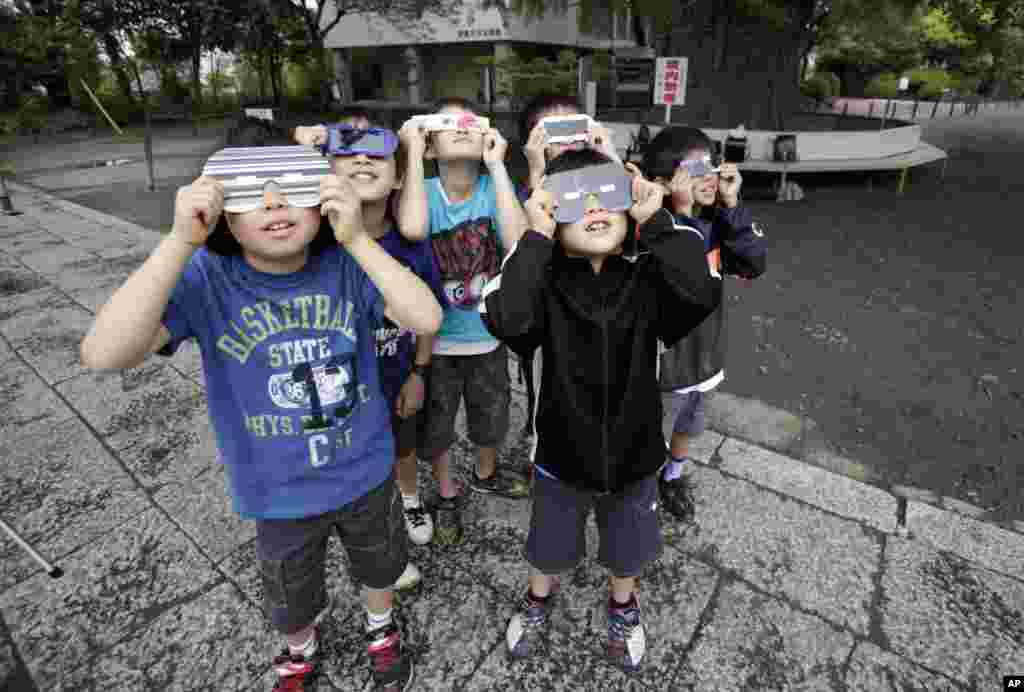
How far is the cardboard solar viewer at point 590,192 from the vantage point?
1.66 meters

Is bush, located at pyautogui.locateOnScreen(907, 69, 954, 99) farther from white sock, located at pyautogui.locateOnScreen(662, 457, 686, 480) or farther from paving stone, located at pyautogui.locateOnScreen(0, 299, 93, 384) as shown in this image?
paving stone, located at pyautogui.locateOnScreen(0, 299, 93, 384)

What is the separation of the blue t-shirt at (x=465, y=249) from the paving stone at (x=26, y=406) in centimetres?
292

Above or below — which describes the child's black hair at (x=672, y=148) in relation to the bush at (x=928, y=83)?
below

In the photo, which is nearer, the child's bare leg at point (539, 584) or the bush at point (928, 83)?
the child's bare leg at point (539, 584)

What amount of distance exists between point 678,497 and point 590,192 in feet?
5.66

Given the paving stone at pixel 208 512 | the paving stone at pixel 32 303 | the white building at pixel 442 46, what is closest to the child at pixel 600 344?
the paving stone at pixel 208 512

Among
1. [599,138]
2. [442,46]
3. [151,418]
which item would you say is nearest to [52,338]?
[151,418]

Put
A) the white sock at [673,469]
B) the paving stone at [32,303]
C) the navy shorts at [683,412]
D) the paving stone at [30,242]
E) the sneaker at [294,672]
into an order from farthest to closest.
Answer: the paving stone at [30,242] < the paving stone at [32,303] < the white sock at [673,469] < the navy shorts at [683,412] < the sneaker at [294,672]

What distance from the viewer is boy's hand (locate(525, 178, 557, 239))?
66.4 inches

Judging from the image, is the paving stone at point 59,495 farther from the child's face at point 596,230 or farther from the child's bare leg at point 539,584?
the child's face at point 596,230

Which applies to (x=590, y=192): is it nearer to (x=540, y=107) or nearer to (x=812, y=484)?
(x=540, y=107)

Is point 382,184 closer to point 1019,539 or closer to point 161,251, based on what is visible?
point 161,251

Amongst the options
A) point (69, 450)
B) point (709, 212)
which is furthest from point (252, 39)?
point (709, 212)

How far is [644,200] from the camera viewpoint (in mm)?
1737
